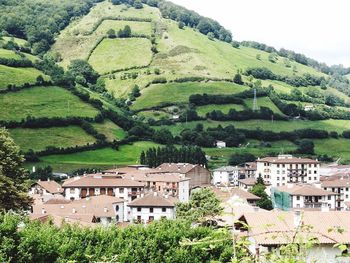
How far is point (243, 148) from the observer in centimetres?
14888

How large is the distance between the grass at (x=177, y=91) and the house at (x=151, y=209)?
107 metres

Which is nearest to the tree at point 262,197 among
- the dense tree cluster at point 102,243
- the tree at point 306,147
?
the tree at point 306,147

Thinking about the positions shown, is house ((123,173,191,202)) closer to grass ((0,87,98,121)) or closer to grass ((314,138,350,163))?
grass ((0,87,98,121))

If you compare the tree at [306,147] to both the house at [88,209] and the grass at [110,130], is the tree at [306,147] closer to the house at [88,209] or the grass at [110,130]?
the grass at [110,130]

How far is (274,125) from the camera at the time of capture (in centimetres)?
16475

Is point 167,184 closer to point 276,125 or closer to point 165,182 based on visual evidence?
point 165,182

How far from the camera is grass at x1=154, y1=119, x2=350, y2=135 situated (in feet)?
522

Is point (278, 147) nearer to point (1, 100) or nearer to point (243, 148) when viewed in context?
point (243, 148)

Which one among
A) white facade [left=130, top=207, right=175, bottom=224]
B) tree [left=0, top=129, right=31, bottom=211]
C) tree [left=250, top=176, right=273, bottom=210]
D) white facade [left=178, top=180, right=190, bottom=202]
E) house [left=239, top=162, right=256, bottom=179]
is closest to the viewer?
tree [left=0, top=129, right=31, bottom=211]

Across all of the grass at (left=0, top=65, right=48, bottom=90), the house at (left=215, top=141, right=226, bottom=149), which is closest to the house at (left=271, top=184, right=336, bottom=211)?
the house at (left=215, top=141, right=226, bottom=149)

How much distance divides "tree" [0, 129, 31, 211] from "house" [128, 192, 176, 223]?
24.6 metres

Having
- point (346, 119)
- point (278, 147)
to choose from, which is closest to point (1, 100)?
point (278, 147)

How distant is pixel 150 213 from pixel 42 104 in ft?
262

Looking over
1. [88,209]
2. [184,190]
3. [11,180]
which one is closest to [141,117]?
[184,190]
